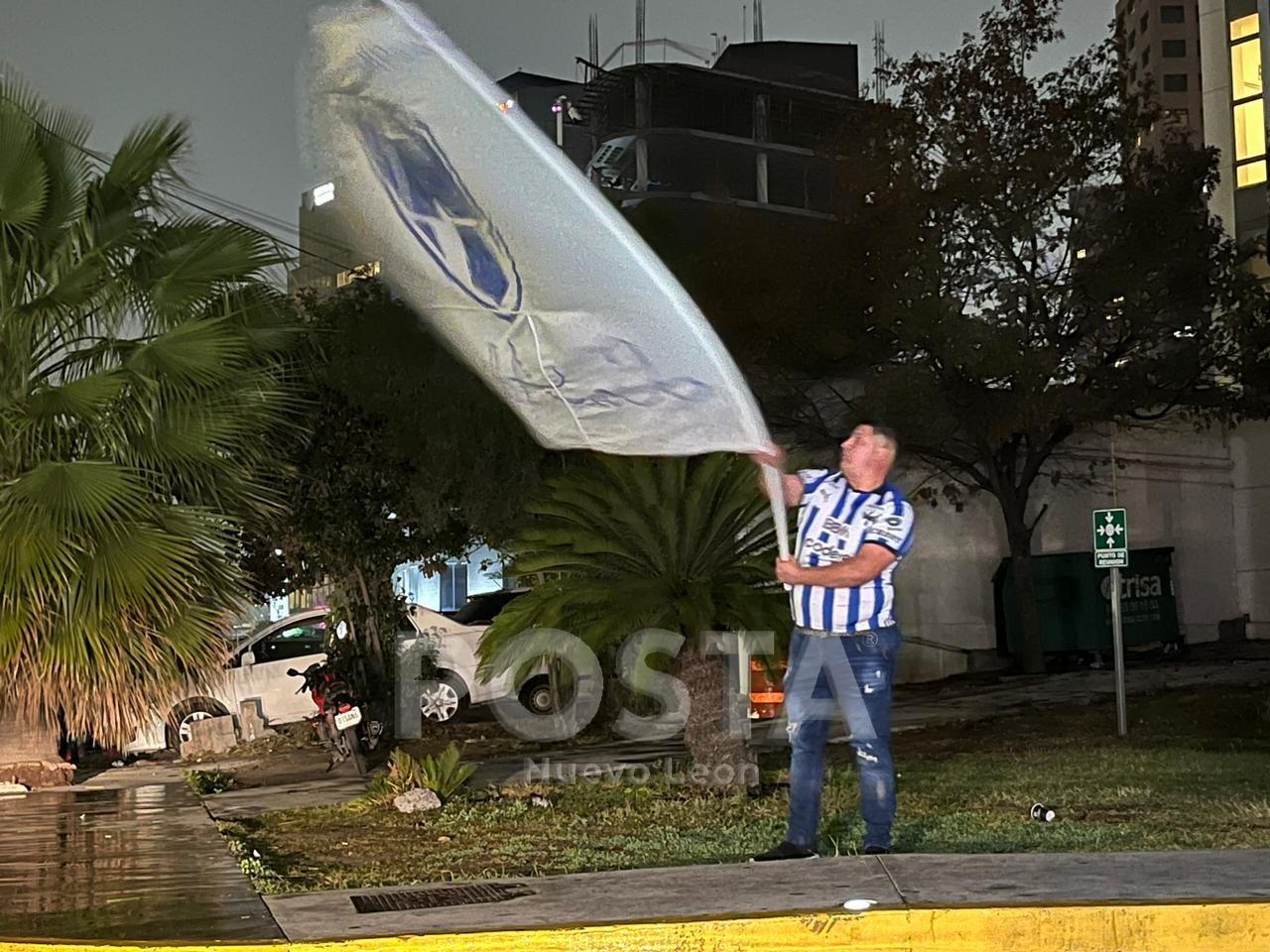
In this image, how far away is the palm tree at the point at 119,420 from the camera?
33.6 feet

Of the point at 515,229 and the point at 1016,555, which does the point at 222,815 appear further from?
the point at 1016,555

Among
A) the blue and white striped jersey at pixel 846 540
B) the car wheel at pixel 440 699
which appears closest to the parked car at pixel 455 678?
the car wheel at pixel 440 699

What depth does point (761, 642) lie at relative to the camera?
1068 cm

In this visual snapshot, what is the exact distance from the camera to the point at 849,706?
7301mm

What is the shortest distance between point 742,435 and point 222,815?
240 inches

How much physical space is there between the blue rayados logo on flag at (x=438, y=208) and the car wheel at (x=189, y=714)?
1155 cm

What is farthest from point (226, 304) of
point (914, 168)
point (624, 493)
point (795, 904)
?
point (914, 168)

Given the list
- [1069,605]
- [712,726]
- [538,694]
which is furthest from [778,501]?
[1069,605]

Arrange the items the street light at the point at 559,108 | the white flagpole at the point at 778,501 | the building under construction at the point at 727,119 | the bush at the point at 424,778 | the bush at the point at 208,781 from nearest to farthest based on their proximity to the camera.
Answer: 1. the white flagpole at the point at 778,501
2. the bush at the point at 424,778
3. the bush at the point at 208,781
4. the street light at the point at 559,108
5. the building under construction at the point at 727,119

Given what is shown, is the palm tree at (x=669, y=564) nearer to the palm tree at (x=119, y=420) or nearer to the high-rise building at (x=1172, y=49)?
the palm tree at (x=119, y=420)

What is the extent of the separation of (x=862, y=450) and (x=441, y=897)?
9.15 ft

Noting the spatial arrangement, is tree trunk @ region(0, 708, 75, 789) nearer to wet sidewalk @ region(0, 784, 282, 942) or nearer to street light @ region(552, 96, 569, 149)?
wet sidewalk @ region(0, 784, 282, 942)

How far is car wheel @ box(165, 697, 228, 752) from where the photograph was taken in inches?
684

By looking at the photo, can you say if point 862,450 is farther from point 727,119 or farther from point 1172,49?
point 1172,49
